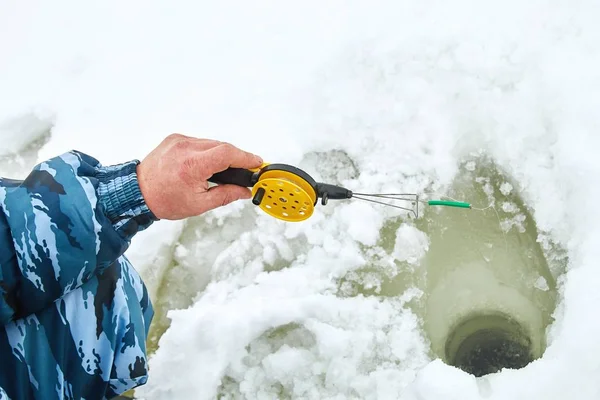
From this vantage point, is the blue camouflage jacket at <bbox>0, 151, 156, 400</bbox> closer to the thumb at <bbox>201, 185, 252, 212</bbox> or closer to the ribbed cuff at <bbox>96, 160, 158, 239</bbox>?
the ribbed cuff at <bbox>96, 160, 158, 239</bbox>

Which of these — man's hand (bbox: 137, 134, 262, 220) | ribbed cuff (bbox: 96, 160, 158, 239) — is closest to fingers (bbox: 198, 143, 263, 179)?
man's hand (bbox: 137, 134, 262, 220)

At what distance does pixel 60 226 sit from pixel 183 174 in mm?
245

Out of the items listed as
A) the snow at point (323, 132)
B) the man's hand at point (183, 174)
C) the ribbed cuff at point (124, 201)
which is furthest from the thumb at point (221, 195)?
the snow at point (323, 132)

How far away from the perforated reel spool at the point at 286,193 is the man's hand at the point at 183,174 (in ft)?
0.25

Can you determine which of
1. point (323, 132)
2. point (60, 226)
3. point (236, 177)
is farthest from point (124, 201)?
point (323, 132)

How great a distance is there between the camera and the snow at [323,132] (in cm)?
165

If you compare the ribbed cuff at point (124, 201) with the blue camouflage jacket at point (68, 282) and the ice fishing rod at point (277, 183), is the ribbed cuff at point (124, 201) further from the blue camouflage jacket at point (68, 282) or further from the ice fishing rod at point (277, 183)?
the ice fishing rod at point (277, 183)

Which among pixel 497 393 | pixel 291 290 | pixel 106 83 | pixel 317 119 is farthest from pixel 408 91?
pixel 106 83

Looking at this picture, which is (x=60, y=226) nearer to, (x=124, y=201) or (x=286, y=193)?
(x=124, y=201)

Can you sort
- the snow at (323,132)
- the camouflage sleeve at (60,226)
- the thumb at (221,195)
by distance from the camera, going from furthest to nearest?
the snow at (323,132) < the thumb at (221,195) < the camouflage sleeve at (60,226)

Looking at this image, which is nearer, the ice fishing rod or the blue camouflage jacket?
the blue camouflage jacket

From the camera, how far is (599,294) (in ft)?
4.91

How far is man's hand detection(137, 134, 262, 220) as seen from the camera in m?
1.09

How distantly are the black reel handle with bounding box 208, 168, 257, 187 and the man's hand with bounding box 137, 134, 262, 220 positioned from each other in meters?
0.03
